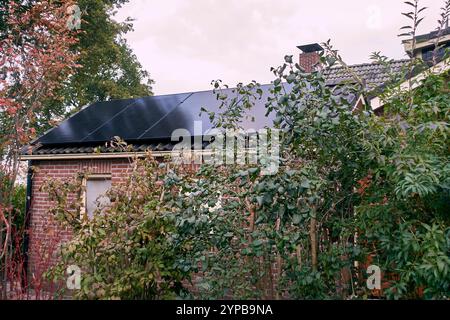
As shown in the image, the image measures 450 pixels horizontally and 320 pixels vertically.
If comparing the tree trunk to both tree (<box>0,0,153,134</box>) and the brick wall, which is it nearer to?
the brick wall

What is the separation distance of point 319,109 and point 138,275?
8.37ft

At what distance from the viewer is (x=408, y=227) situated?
406cm

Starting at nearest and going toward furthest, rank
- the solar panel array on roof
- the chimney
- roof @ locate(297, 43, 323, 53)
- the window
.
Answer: the solar panel array on roof < the window < the chimney < roof @ locate(297, 43, 323, 53)

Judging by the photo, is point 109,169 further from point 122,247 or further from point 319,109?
point 319,109

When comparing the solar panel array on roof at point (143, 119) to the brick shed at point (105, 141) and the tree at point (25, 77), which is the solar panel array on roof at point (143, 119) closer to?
the brick shed at point (105, 141)

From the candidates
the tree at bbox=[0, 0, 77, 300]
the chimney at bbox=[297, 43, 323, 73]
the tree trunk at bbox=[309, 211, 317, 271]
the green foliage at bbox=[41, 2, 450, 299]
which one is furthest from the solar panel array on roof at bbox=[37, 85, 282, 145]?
the chimney at bbox=[297, 43, 323, 73]

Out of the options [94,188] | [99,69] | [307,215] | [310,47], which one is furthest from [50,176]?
[99,69]

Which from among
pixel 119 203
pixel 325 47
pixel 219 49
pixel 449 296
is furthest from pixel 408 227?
pixel 219 49

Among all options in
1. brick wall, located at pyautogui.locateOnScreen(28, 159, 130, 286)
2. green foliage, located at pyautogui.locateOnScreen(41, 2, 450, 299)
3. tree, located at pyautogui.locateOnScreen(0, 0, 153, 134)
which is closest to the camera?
green foliage, located at pyautogui.locateOnScreen(41, 2, 450, 299)

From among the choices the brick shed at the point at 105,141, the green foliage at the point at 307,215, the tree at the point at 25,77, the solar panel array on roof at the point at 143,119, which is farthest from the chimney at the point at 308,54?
the green foliage at the point at 307,215

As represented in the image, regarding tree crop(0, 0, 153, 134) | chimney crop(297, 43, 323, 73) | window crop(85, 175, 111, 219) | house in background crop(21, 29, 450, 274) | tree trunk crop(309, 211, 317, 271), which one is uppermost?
tree crop(0, 0, 153, 134)

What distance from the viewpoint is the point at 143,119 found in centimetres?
1011

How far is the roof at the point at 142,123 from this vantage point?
857 cm

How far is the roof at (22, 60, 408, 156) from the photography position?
857 cm
